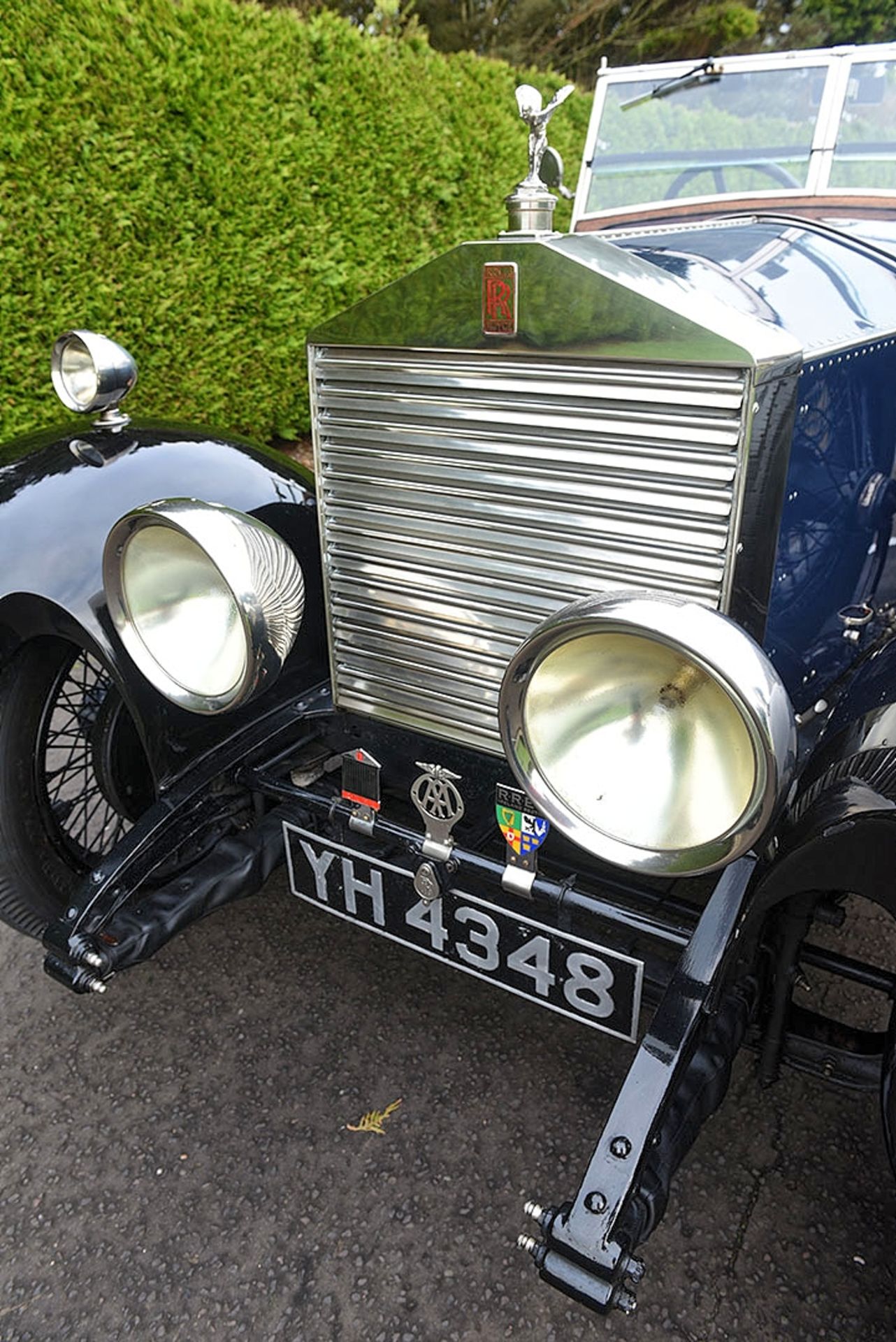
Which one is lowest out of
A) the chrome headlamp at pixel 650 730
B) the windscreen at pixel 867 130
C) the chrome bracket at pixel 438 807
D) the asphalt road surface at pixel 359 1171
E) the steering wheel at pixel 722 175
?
the asphalt road surface at pixel 359 1171

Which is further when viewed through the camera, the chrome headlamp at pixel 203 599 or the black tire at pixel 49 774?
the black tire at pixel 49 774

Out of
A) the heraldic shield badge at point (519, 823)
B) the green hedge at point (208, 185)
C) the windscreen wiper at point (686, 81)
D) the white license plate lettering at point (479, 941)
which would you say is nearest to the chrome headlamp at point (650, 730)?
the heraldic shield badge at point (519, 823)

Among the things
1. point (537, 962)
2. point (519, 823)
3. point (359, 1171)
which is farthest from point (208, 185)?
point (359, 1171)

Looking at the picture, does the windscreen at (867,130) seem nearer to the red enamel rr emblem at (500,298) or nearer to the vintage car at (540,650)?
the vintage car at (540,650)

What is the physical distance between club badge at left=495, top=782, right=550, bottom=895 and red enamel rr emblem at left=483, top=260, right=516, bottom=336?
0.75 metres

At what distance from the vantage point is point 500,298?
1.47 metres

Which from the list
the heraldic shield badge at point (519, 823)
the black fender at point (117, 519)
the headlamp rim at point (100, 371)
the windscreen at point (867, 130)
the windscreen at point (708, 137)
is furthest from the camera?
the windscreen at point (708, 137)

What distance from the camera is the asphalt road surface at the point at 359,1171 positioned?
1544 millimetres

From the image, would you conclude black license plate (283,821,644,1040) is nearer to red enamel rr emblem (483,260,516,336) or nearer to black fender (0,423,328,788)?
black fender (0,423,328,788)

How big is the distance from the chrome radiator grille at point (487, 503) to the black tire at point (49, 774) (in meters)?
0.61

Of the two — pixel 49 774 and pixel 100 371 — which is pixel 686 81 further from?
pixel 49 774

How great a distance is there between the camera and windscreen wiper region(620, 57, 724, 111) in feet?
9.88

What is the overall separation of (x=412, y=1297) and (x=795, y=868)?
37.6 inches

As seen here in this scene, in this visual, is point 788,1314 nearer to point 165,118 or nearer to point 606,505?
point 606,505
